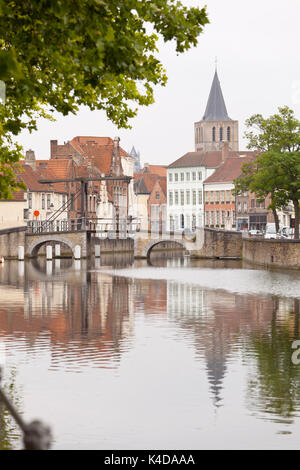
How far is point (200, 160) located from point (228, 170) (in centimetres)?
880

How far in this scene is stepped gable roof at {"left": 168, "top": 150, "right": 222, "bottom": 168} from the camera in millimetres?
119750

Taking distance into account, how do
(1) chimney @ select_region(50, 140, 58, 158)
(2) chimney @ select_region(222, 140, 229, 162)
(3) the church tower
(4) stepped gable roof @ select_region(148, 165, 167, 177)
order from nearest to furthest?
(1) chimney @ select_region(50, 140, 58, 158) → (2) chimney @ select_region(222, 140, 229, 162) → (4) stepped gable roof @ select_region(148, 165, 167, 177) → (3) the church tower

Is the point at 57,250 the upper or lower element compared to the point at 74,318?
upper

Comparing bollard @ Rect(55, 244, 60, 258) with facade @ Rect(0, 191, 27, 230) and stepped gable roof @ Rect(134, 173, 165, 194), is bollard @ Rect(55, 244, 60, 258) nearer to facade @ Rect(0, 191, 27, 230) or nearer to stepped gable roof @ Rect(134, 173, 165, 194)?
facade @ Rect(0, 191, 27, 230)

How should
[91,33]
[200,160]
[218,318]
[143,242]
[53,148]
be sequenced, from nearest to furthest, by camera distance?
[91,33] < [218,318] < [143,242] < [53,148] < [200,160]

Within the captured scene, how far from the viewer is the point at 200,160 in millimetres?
120500

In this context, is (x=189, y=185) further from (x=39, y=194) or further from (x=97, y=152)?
(x=39, y=194)

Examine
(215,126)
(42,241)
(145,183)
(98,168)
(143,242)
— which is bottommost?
(143,242)

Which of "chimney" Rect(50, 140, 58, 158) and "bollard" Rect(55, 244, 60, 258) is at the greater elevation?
"chimney" Rect(50, 140, 58, 158)

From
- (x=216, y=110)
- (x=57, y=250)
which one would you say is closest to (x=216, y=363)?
(x=57, y=250)

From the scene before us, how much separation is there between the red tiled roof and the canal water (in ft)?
267

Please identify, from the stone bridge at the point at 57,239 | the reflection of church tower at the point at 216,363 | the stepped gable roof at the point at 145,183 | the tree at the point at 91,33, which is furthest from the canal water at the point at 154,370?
the stepped gable roof at the point at 145,183

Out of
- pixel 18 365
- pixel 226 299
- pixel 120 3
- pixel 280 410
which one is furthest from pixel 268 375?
pixel 226 299

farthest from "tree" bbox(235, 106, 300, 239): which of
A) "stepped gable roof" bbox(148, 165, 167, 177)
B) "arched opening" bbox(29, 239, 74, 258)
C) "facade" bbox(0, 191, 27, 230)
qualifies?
"stepped gable roof" bbox(148, 165, 167, 177)
